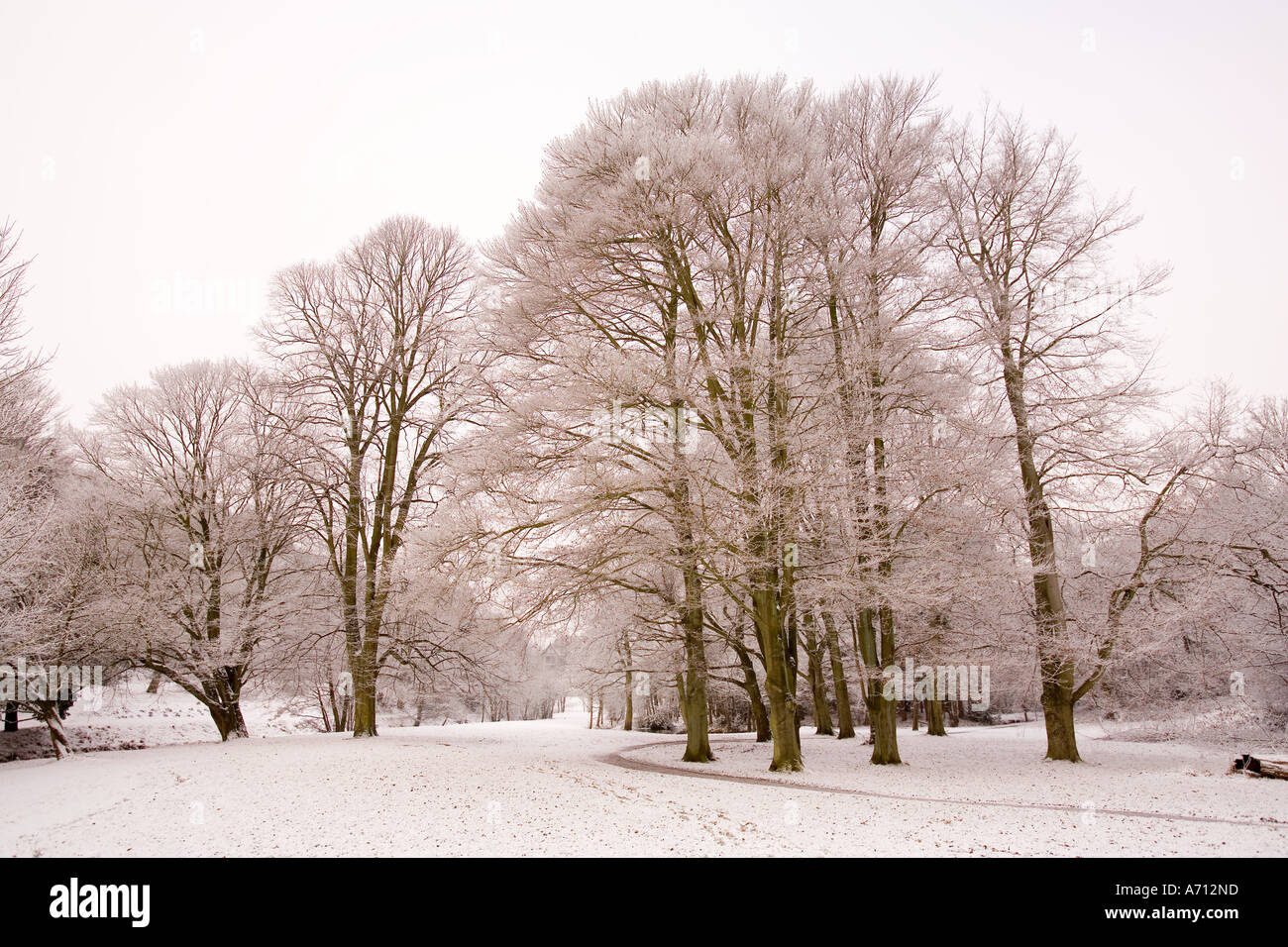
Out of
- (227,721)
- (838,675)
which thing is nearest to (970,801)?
(838,675)

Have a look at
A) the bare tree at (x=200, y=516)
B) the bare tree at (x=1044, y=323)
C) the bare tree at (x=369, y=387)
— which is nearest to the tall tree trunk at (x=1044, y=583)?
the bare tree at (x=1044, y=323)

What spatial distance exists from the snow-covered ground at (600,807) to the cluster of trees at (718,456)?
8.13ft

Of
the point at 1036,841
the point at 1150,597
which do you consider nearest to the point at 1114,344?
the point at 1150,597

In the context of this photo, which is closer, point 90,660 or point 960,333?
point 960,333

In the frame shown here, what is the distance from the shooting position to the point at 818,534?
41.4 feet

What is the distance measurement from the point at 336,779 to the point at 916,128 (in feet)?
58.0

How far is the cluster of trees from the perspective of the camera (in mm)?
11703

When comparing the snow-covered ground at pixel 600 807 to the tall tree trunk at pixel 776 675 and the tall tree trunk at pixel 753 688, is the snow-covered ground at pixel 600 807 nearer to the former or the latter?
the tall tree trunk at pixel 776 675

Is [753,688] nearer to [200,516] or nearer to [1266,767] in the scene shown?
[1266,767]

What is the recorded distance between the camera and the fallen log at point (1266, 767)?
11.2 m

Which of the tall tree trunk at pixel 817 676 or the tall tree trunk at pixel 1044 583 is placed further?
the tall tree trunk at pixel 817 676

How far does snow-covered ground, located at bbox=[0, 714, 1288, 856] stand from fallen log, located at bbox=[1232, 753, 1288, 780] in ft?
1.54

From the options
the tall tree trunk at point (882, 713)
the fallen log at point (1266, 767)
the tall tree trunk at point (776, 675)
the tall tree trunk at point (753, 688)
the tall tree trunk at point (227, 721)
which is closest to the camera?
the fallen log at point (1266, 767)
